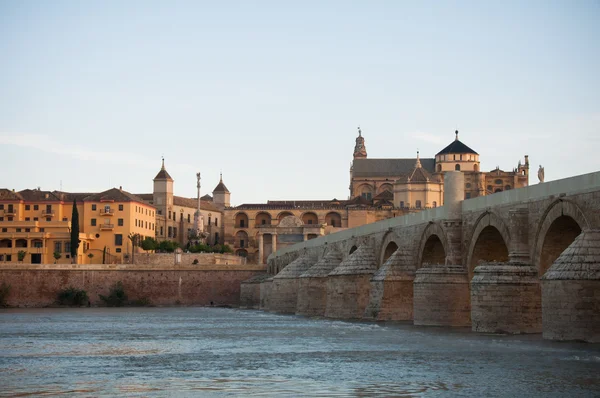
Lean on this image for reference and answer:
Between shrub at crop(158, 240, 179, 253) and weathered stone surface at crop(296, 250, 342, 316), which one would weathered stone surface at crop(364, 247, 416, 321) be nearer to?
weathered stone surface at crop(296, 250, 342, 316)

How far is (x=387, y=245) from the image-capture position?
41.7m

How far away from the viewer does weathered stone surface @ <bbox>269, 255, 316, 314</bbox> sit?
54062mm

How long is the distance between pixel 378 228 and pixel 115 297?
32.0m

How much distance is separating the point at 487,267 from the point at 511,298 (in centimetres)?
110

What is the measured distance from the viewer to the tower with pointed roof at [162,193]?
352 ft

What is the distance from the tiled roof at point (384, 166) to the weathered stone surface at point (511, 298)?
301ft

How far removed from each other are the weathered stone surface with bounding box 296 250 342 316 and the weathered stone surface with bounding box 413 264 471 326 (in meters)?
14.4

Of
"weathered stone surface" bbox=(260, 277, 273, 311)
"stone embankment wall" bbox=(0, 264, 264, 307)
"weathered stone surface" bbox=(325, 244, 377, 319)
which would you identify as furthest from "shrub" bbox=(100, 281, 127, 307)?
"weathered stone surface" bbox=(325, 244, 377, 319)

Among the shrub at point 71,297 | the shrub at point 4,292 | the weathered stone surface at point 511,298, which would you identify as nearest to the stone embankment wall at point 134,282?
the shrub at point 4,292

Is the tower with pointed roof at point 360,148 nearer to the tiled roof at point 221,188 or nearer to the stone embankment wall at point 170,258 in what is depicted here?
the tiled roof at point 221,188

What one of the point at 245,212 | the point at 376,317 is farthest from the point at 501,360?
the point at 245,212

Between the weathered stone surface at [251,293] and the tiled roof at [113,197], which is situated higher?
the tiled roof at [113,197]

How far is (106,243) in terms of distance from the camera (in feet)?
293

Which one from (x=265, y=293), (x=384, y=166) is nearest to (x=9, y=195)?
(x=265, y=293)
